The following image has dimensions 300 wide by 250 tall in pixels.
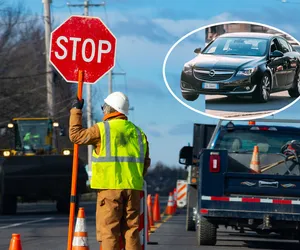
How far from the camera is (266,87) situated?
15.1m

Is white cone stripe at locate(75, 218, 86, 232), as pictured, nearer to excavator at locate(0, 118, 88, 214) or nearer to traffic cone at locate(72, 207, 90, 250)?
traffic cone at locate(72, 207, 90, 250)

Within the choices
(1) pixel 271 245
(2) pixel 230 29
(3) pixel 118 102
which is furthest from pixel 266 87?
(3) pixel 118 102

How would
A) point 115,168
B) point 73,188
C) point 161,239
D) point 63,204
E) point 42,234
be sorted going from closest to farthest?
1. point 115,168
2. point 73,188
3. point 161,239
4. point 42,234
5. point 63,204

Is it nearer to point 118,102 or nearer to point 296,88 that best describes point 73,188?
point 118,102

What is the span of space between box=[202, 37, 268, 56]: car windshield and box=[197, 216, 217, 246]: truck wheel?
8.64 ft

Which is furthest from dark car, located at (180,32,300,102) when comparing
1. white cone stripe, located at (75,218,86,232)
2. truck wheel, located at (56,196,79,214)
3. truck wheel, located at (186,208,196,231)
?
truck wheel, located at (56,196,79,214)

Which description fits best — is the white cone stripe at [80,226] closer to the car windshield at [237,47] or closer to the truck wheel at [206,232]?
the truck wheel at [206,232]

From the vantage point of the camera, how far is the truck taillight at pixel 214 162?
588 inches

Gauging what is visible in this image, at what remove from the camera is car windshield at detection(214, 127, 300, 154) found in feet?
55.0

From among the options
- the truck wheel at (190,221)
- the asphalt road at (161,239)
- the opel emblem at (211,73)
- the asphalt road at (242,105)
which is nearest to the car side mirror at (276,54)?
the asphalt road at (242,105)

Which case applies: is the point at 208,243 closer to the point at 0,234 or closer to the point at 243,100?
the point at 243,100

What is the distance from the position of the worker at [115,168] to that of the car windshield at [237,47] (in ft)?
17.6

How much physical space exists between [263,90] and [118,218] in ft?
19.0

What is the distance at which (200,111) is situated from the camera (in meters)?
15.0
